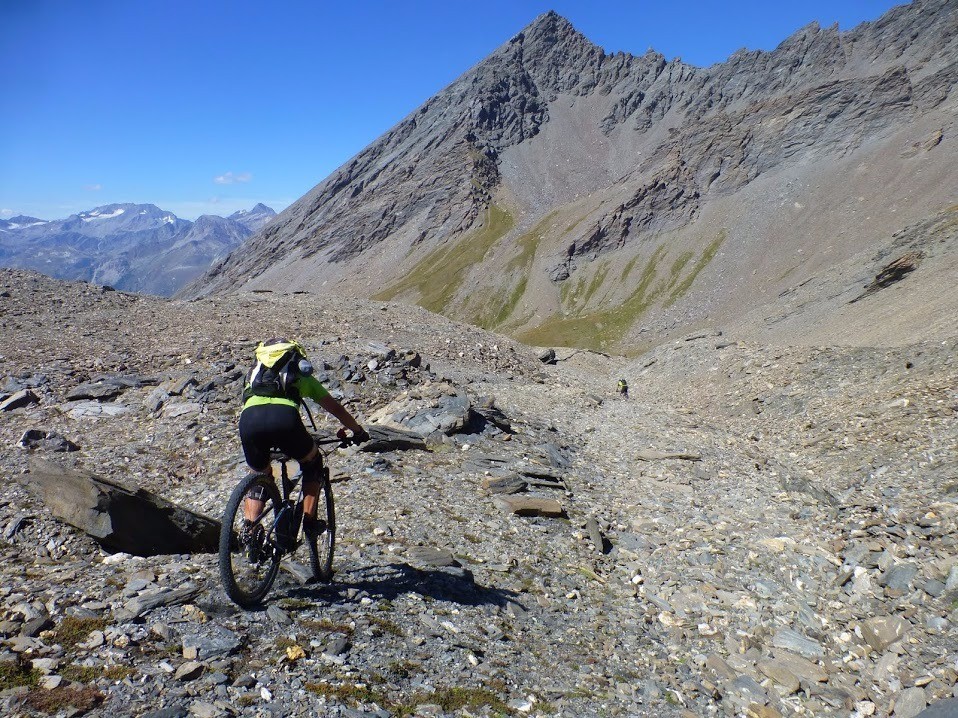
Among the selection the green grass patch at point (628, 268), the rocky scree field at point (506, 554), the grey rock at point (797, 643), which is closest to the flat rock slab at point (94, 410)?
the rocky scree field at point (506, 554)

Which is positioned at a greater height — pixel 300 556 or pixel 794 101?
pixel 794 101

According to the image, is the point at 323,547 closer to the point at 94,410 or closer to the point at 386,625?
the point at 386,625

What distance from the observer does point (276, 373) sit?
777 centimetres

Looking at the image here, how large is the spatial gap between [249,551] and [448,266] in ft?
553

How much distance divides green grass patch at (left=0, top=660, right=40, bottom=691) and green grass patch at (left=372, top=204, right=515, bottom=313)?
471 feet

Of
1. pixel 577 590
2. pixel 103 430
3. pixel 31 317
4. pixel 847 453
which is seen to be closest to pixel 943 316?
pixel 847 453

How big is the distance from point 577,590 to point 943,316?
35003 mm

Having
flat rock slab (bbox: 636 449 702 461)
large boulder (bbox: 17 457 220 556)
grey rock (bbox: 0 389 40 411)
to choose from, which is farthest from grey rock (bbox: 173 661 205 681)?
grey rock (bbox: 0 389 40 411)

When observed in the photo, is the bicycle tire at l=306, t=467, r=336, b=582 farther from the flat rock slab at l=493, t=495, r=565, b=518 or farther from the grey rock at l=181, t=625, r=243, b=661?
the flat rock slab at l=493, t=495, r=565, b=518

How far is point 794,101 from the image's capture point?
456ft

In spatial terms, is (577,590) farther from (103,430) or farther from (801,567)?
(103,430)

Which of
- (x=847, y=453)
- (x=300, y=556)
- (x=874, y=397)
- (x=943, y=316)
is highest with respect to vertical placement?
(x=943, y=316)

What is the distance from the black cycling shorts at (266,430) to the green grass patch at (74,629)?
2357 millimetres

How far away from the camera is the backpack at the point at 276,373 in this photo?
775 cm
